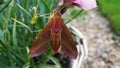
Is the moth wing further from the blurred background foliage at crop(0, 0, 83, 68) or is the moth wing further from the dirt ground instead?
the dirt ground

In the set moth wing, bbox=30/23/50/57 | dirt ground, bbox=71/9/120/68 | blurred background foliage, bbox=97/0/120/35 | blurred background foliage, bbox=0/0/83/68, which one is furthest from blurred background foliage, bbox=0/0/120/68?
blurred background foliage, bbox=97/0/120/35

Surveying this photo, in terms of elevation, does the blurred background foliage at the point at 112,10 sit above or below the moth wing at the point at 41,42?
below

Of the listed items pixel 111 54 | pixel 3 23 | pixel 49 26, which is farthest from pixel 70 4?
pixel 111 54

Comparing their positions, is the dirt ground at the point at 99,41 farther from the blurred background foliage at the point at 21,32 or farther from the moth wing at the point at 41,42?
the moth wing at the point at 41,42

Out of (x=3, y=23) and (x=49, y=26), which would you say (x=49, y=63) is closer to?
(x=3, y=23)

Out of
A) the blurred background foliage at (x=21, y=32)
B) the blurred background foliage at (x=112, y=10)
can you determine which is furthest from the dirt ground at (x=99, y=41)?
the blurred background foliage at (x=21, y=32)

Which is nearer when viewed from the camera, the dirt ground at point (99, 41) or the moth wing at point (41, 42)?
the moth wing at point (41, 42)
